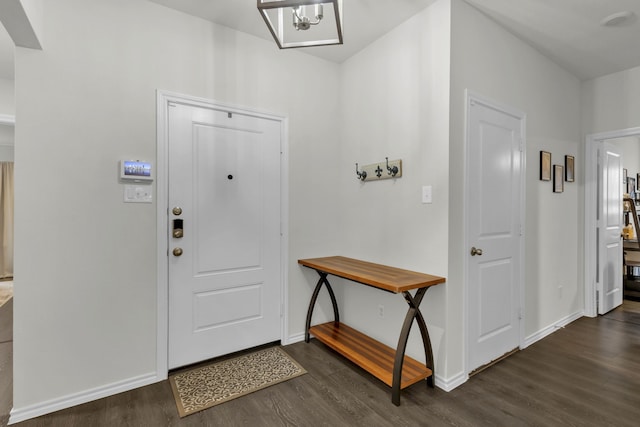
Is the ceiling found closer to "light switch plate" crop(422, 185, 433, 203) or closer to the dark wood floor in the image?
"light switch plate" crop(422, 185, 433, 203)

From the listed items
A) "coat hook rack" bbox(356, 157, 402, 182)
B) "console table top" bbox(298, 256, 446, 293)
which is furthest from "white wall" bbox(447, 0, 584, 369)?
"coat hook rack" bbox(356, 157, 402, 182)

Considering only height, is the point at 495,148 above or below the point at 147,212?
above

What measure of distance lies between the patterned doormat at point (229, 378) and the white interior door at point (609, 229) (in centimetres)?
362

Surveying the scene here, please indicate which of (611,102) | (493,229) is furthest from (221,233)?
(611,102)

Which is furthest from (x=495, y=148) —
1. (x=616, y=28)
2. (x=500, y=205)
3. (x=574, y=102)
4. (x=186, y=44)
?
(x=186, y=44)

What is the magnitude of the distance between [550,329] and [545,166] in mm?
1615

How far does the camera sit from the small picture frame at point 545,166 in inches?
116

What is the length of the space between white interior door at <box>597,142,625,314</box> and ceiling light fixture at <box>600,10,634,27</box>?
1.57 meters

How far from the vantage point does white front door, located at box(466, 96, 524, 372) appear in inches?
91.4

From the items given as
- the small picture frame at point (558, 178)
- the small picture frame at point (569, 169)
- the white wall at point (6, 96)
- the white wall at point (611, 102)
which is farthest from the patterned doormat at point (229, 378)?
the white wall at point (611, 102)

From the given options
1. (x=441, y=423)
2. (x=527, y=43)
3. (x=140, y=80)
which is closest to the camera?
(x=441, y=423)

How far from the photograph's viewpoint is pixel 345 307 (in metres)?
3.06

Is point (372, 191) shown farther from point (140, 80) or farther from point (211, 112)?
point (140, 80)

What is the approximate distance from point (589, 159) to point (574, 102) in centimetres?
66
